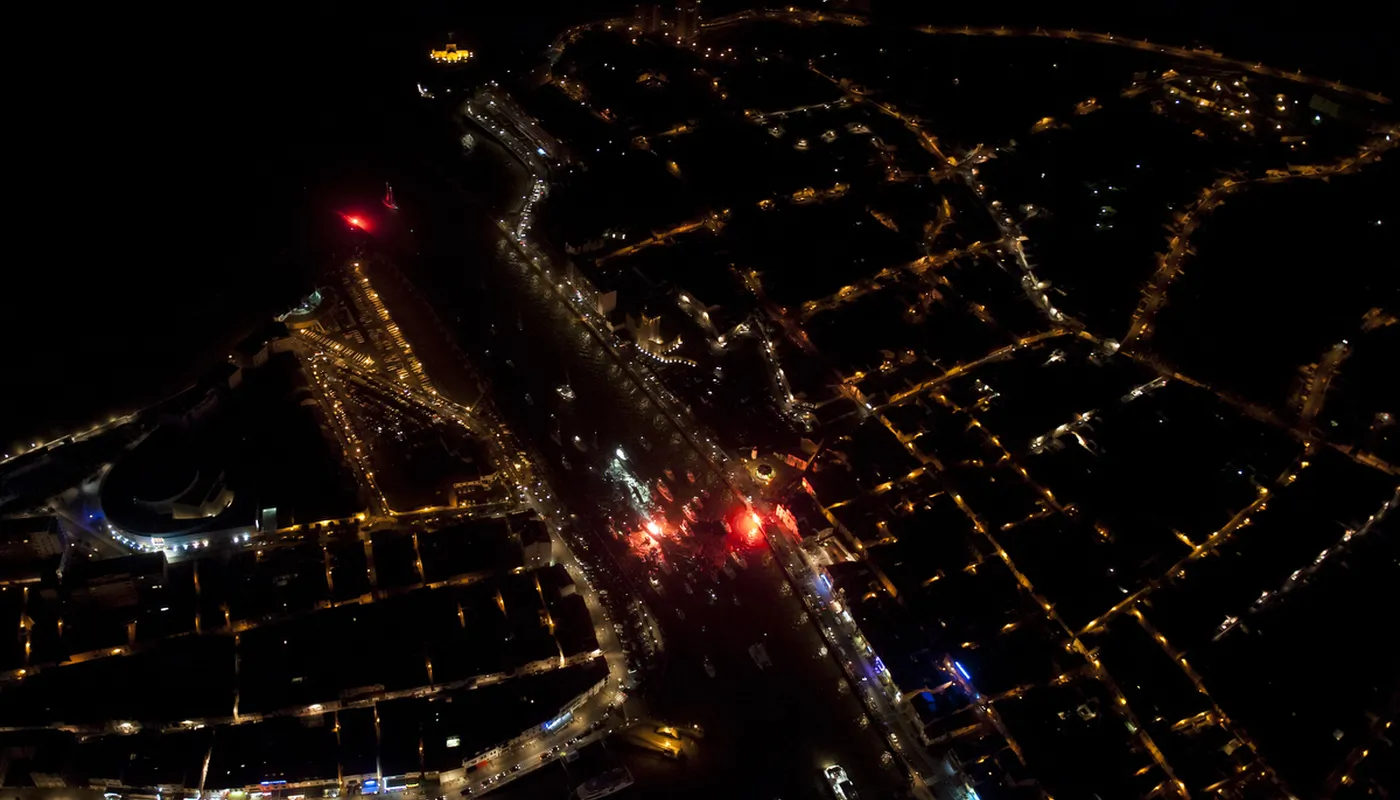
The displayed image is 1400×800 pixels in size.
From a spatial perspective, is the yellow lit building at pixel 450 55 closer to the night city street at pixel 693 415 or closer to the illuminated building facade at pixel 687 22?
the night city street at pixel 693 415

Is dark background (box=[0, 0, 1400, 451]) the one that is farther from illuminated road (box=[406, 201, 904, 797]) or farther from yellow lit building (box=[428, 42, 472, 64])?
illuminated road (box=[406, 201, 904, 797])

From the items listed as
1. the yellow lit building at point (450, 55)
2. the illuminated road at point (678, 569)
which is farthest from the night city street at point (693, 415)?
the yellow lit building at point (450, 55)

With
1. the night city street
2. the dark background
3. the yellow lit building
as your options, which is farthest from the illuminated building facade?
the yellow lit building

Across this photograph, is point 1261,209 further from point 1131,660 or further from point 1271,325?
point 1131,660

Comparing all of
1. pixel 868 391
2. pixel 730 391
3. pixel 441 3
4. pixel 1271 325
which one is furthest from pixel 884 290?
pixel 441 3

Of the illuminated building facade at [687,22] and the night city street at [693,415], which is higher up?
the illuminated building facade at [687,22]

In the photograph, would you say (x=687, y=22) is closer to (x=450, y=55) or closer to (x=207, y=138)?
(x=450, y=55)

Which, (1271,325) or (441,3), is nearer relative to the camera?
(1271,325)

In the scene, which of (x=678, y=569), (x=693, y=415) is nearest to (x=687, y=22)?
(x=693, y=415)
